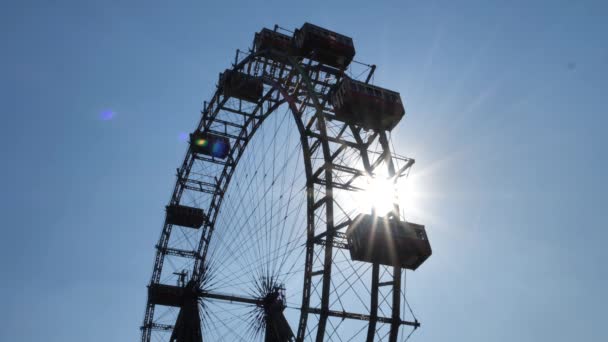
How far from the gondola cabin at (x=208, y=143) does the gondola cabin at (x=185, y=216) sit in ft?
15.0

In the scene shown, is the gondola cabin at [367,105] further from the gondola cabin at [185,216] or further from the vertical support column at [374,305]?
the gondola cabin at [185,216]

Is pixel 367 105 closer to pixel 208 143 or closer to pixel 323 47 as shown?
pixel 323 47

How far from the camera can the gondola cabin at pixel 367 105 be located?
73.5 feet

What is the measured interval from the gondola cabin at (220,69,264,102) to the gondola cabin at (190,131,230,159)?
420 cm

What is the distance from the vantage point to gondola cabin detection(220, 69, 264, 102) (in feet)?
106

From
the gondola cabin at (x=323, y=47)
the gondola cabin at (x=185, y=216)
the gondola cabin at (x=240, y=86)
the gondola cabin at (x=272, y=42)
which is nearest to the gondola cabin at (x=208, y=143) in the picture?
the gondola cabin at (x=240, y=86)

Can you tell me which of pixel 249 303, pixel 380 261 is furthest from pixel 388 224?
pixel 249 303

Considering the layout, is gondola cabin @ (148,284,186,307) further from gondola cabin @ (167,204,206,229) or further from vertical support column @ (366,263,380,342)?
vertical support column @ (366,263,380,342)

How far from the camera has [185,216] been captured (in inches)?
1500

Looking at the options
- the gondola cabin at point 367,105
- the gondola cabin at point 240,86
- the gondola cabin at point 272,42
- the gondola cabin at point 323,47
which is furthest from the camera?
the gondola cabin at point 240,86

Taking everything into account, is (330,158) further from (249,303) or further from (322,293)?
(249,303)

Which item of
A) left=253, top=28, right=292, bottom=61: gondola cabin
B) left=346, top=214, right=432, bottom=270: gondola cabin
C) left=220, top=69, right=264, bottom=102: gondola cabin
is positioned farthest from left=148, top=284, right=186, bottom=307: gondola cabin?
left=346, top=214, right=432, bottom=270: gondola cabin

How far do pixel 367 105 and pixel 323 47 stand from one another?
4810mm

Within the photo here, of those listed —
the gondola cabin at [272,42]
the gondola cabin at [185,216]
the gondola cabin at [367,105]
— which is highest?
the gondola cabin at [272,42]
